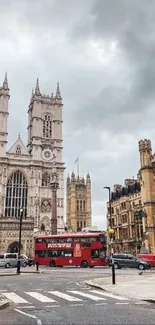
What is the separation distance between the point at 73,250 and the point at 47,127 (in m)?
48.7

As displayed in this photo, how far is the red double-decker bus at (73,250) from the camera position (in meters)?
35.2

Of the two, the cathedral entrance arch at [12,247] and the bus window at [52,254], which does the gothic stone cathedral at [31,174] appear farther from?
the bus window at [52,254]

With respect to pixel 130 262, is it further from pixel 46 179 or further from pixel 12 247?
pixel 46 179

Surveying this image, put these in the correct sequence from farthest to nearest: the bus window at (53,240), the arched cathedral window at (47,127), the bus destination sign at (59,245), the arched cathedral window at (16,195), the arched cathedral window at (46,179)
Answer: the arched cathedral window at (47,127) < the arched cathedral window at (46,179) < the arched cathedral window at (16,195) < the bus window at (53,240) < the bus destination sign at (59,245)

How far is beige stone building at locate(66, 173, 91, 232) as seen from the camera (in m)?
116

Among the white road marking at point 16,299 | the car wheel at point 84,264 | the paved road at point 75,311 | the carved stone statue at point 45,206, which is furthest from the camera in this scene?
the carved stone statue at point 45,206

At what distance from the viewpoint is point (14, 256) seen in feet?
133

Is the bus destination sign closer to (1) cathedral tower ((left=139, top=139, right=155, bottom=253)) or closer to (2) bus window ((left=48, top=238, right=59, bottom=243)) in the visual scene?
(2) bus window ((left=48, top=238, right=59, bottom=243))

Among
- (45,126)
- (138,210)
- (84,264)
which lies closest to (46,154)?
(45,126)

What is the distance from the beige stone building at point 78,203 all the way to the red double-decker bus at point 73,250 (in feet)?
253

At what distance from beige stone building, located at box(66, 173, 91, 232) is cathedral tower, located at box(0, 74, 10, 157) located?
49.3 m

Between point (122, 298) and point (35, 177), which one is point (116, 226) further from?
point (122, 298)

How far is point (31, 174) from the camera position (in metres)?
74.0

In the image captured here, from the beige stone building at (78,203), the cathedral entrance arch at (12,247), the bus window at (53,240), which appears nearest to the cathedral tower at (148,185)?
the bus window at (53,240)
